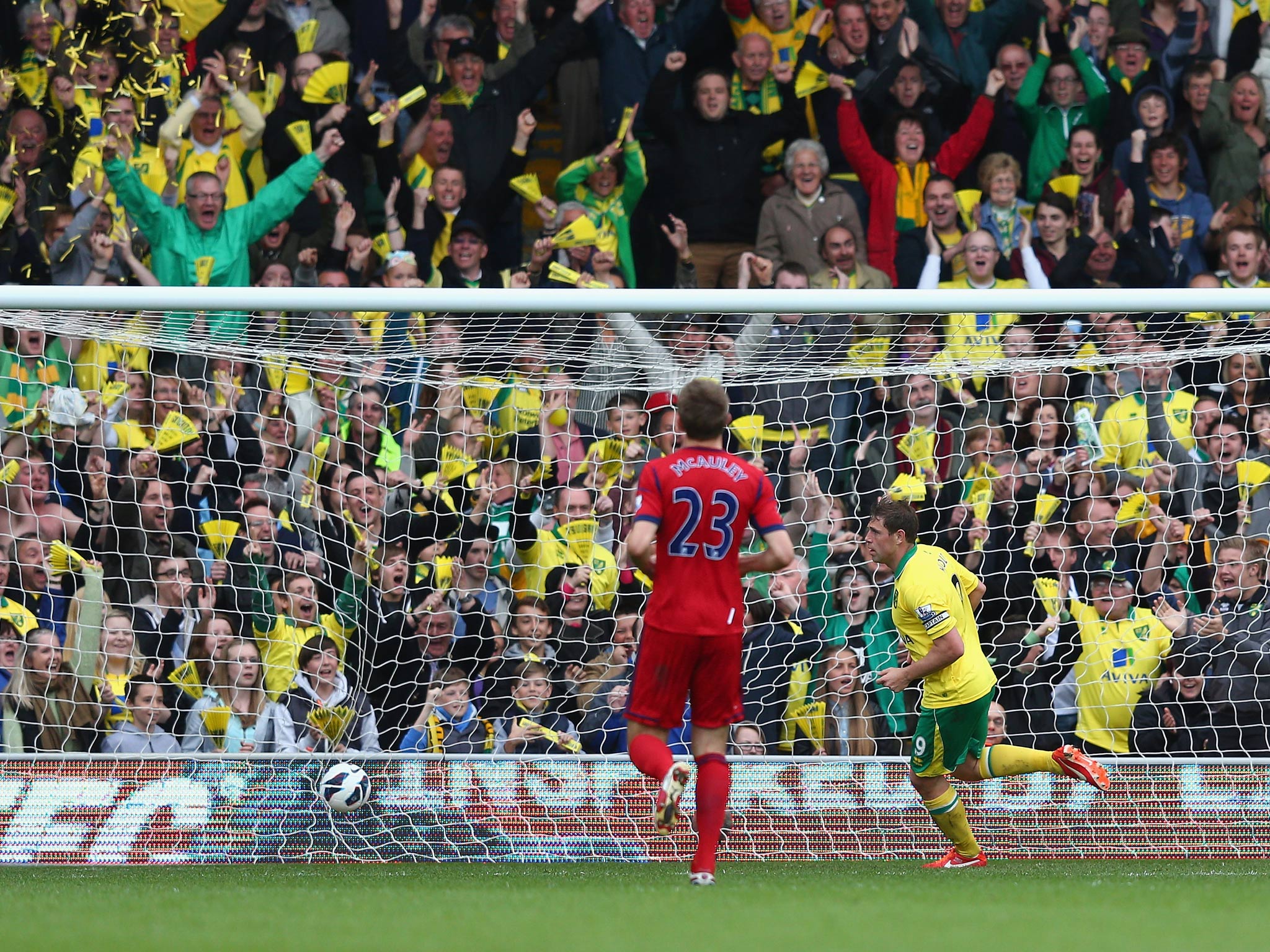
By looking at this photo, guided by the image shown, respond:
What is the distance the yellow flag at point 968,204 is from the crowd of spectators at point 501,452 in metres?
0.29

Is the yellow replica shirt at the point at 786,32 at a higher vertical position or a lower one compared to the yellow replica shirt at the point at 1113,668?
higher

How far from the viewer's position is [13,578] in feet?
24.4

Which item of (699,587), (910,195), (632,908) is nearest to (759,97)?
(910,195)

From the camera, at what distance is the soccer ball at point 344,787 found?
21.2 feet

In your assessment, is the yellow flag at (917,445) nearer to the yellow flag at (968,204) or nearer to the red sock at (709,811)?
the yellow flag at (968,204)

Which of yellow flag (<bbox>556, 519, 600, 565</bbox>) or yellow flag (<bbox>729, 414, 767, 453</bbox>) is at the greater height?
yellow flag (<bbox>729, 414, 767, 453</bbox>)

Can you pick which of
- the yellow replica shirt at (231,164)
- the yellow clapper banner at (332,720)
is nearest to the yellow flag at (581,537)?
the yellow clapper banner at (332,720)

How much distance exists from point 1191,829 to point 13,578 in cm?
575

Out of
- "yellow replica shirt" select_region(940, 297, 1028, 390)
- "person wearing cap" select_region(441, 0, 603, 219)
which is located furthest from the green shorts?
"person wearing cap" select_region(441, 0, 603, 219)

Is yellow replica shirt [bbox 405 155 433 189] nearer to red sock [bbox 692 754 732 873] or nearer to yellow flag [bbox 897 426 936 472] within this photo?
yellow flag [bbox 897 426 936 472]

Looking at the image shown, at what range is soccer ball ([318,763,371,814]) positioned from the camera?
648 cm

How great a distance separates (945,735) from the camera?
19.9 ft

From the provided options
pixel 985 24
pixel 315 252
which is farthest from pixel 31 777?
pixel 985 24

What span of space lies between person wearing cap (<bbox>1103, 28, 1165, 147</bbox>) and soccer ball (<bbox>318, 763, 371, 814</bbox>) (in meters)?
6.44
